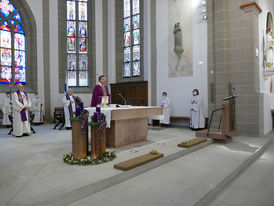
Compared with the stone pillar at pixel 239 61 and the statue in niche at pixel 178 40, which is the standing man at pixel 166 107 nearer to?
the statue in niche at pixel 178 40

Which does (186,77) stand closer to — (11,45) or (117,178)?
(117,178)

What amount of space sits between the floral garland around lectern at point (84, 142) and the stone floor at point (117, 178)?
Result: 0.18 metres

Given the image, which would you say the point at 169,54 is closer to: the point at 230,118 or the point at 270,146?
the point at 230,118

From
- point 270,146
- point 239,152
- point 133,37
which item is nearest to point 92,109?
point 239,152

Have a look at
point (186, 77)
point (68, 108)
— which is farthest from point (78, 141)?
point (186, 77)

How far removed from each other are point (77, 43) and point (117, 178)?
1024cm

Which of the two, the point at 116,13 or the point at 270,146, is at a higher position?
the point at 116,13

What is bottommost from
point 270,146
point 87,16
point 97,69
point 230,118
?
point 270,146

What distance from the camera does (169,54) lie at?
9.84 meters

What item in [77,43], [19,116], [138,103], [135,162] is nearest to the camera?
[135,162]

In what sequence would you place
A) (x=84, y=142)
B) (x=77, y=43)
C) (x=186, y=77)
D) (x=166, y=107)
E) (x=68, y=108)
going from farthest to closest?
(x=77, y=43), (x=166, y=107), (x=186, y=77), (x=68, y=108), (x=84, y=142)

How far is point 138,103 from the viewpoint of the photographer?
36.0 ft

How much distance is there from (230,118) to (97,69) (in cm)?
792

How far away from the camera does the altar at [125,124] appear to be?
16.7ft
